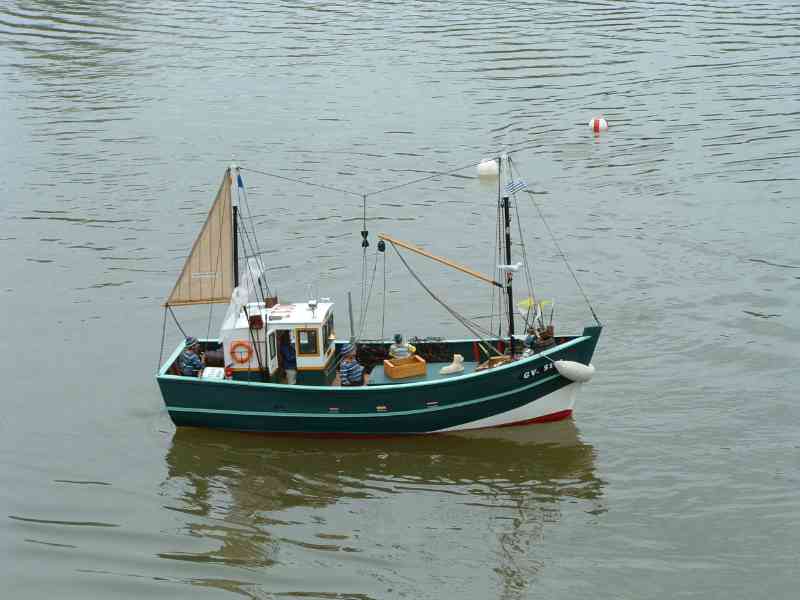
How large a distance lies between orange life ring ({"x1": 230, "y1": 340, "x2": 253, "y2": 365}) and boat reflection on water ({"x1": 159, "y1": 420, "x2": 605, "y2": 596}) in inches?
82.4

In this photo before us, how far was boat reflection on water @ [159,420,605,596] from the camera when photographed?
78.8 ft

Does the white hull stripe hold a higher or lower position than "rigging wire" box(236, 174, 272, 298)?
lower

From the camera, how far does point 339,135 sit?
175 feet

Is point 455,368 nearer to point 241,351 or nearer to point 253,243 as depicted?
point 241,351

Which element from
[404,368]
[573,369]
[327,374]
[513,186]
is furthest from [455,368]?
[513,186]

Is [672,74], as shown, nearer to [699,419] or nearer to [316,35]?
[316,35]

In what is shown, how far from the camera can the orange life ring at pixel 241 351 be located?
2789 cm

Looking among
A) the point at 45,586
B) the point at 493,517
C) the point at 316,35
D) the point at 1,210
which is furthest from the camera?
the point at 316,35

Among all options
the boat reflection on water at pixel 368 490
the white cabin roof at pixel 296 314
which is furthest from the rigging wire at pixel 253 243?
the boat reflection on water at pixel 368 490

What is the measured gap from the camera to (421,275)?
39.3m

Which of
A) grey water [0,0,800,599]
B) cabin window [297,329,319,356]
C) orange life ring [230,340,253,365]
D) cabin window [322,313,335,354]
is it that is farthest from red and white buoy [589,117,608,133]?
orange life ring [230,340,253,365]

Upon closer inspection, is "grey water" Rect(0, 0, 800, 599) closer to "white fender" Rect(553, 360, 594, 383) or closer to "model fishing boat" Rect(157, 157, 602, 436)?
"model fishing boat" Rect(157, 157, 602, 436)

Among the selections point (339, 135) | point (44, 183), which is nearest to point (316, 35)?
point (339, 135)

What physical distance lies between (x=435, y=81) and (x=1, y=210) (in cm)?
2403
